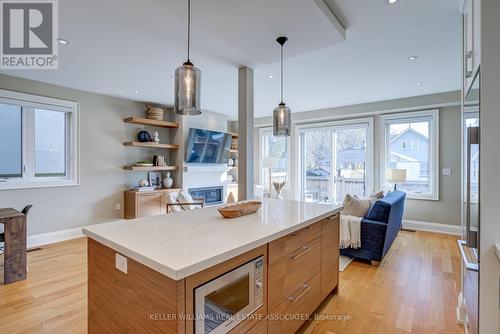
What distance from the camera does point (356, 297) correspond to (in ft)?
7.99

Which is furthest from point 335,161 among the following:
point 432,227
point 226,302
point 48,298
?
point 48,298

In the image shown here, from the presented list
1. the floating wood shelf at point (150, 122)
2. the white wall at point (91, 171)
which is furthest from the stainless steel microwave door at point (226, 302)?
the floating wood shelf at point (150, 122)

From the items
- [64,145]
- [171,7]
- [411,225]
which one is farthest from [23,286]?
[411,225]

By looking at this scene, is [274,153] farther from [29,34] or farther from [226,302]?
[226,302]

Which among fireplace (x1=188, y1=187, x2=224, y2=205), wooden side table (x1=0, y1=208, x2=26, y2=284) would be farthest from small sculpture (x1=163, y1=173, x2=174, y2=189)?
wooden side table (x1=0, y1=208, x2=26, y2=284)

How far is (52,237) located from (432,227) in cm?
687

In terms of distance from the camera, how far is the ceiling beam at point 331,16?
6.11 feet

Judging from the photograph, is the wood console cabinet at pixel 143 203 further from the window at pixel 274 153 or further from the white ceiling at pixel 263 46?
the window at pixel 274 153

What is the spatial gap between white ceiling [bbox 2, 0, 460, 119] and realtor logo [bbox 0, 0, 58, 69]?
0.37 feet

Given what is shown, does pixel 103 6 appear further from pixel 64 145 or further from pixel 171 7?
pixel 64 145

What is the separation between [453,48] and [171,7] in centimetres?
309

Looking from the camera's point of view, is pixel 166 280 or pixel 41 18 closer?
pixel 166 280

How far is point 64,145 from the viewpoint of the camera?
14.3 feet

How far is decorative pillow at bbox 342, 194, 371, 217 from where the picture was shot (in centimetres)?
339
